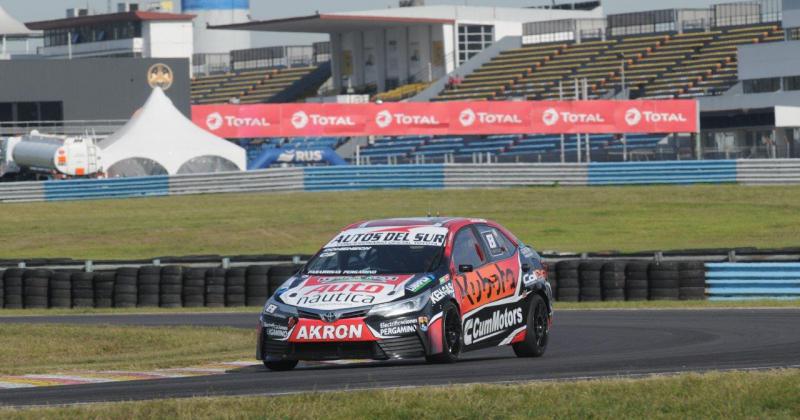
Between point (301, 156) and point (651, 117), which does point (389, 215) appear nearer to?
point (301, 156)

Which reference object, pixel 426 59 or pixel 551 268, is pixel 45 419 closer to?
pixel 551 268

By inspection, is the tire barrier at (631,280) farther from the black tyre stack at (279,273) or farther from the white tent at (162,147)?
the white tent at (162,147)

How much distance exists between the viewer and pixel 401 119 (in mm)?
57750

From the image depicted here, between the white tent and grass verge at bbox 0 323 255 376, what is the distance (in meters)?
30.2

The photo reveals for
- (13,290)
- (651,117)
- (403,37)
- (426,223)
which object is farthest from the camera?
(403,37)

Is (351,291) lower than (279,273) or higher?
higher

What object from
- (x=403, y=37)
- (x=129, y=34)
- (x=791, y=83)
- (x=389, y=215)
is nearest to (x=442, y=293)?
(x=389, y=215)

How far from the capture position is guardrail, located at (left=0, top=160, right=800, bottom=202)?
4506 cm

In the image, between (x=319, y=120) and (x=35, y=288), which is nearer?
(x=35, y=288)

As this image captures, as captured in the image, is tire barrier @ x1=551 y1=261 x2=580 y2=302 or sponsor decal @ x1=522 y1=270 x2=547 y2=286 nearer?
sponsor decal @ x1=522 y1=270 x2=547 y2=286

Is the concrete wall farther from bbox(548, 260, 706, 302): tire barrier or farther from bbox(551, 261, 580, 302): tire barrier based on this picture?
bbox(548, 260, 706, 302): tire barrier

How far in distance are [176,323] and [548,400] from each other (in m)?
13.1

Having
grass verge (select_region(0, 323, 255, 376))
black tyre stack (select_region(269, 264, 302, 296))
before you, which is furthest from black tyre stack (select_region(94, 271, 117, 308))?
grass verge (select_region(0, 323, 255, 376))

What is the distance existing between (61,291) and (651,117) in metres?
35.1
